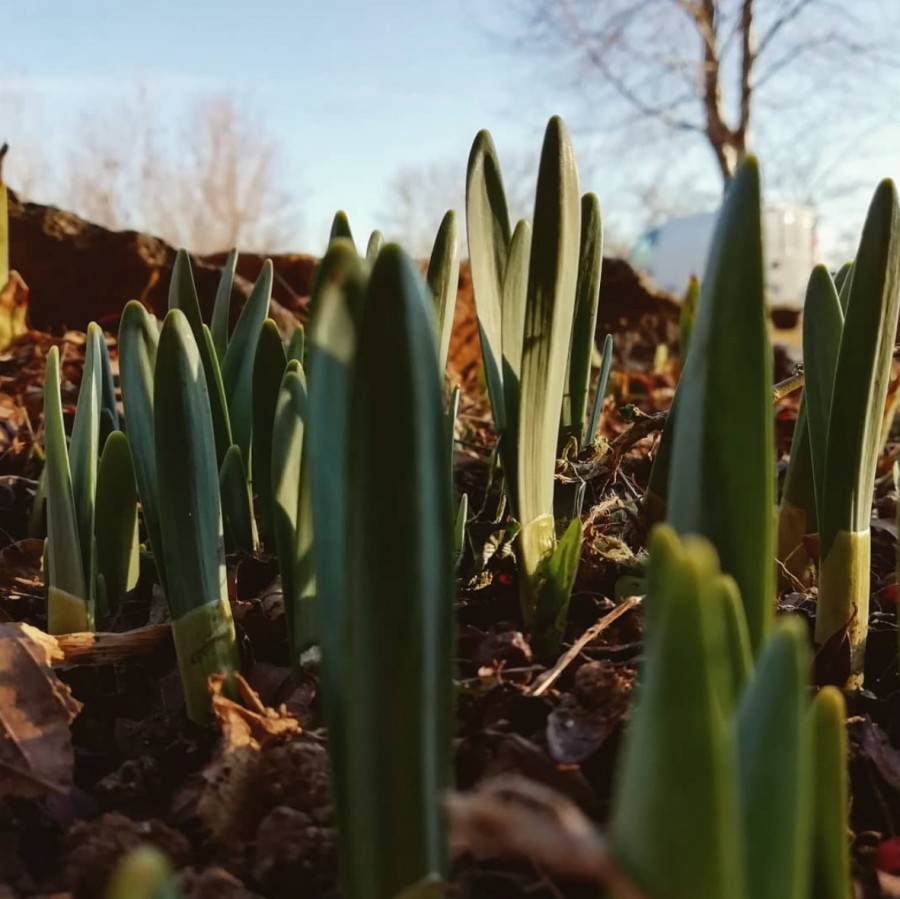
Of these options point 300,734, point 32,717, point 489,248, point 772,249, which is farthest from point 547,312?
point 772,249

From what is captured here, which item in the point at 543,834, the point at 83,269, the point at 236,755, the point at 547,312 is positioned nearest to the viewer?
the point at 543,834

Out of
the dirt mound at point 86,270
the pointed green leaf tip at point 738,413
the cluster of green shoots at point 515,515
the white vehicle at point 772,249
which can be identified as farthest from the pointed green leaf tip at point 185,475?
the white vehicle at point 772,249

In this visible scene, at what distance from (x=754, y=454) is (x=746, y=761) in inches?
6.5

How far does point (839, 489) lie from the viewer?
65 centimetres

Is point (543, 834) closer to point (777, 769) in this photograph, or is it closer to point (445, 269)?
point (777, 769)

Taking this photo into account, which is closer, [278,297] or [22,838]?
[22,838]

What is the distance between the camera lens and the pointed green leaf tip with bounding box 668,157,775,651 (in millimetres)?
442

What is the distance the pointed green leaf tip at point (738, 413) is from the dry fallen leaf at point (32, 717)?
433 millimetres

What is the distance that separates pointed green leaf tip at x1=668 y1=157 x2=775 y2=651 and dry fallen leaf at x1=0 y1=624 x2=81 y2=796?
43 cm

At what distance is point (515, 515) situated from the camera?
2.36 feet

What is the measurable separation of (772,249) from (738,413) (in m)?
7.82

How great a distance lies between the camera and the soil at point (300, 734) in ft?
1.61

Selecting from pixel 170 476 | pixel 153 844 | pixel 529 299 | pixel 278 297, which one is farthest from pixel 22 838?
pixel 278 297

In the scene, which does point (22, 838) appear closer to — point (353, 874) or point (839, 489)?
point (353, 874)
